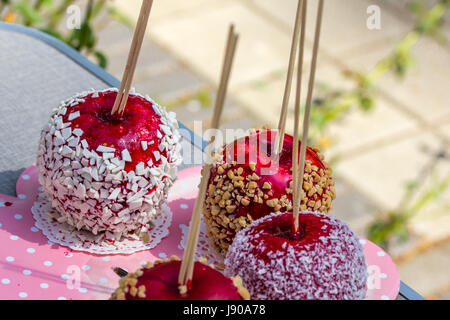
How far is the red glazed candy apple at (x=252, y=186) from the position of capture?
93 cm

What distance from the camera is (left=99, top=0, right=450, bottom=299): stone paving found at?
6.40 feet

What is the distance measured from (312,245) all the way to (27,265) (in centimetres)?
35

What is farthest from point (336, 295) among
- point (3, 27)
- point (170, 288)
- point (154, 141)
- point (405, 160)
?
point (405, 160)

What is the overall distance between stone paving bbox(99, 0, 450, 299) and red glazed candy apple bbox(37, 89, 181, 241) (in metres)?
1.00

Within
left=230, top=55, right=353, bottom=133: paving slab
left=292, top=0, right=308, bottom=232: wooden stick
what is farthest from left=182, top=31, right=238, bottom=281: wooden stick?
left=230, top=55, right=353, bottom=133: paving slab

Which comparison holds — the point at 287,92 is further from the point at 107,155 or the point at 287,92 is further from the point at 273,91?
the point at 273,91

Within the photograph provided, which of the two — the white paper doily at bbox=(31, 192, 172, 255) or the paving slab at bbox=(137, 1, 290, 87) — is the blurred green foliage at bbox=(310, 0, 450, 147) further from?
the white paper doily at bbox=(31, 192, 172, 255)

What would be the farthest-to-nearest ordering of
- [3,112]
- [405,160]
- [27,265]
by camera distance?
1. [405,160]
2. [3,112]
3. [27,265]

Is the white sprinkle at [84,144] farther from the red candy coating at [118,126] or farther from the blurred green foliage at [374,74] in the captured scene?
the blurred green foliage at [374,74]

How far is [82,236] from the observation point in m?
0.99

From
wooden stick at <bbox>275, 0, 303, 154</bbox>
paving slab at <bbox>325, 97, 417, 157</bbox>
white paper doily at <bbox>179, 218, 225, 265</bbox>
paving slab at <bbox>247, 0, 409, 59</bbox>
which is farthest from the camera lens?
paving slab at <bbox>247, 0, 409, 59</bbox>
